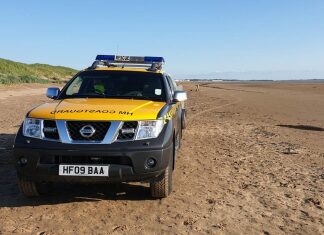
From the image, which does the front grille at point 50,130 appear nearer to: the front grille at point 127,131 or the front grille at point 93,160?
the front grille at point 93,160

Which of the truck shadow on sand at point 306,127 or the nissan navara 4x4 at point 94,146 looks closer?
the nissan navara 4x4 at point 94,146

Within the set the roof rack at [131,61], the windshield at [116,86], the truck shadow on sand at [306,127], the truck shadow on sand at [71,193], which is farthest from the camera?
the truck shadow on sand at [306,127]

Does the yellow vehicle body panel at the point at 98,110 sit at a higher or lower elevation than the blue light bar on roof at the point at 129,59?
lower

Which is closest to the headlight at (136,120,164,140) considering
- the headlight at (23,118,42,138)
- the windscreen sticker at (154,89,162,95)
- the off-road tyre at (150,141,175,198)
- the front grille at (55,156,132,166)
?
the front grille at (55,156,132,166)

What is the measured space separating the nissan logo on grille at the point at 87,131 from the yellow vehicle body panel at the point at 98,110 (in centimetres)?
10

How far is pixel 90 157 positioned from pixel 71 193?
3.65ft

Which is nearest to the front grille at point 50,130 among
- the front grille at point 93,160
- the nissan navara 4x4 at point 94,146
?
the nissan navara 4x4 at point 94,146

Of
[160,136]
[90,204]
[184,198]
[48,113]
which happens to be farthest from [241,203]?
[48,113]

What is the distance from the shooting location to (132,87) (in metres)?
6.81

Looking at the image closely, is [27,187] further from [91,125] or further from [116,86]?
[116,86]

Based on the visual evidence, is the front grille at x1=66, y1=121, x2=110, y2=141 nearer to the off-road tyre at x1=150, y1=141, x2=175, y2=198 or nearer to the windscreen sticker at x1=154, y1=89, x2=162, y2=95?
the off-road tyre at x1=150, y1=141, x2=175, y2=198

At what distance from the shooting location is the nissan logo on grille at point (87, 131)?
16.6ft

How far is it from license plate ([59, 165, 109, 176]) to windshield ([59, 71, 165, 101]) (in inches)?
65.4

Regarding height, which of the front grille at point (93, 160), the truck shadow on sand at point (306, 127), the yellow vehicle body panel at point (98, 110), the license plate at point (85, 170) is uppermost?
the yellow vehicle body panel at point (98, 110)
